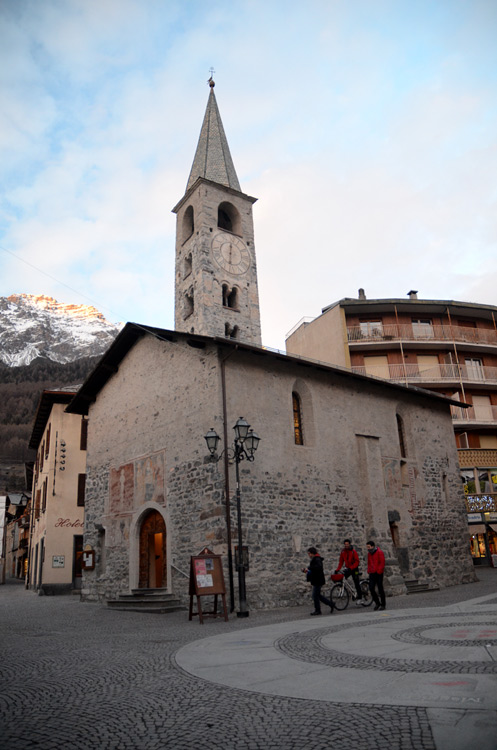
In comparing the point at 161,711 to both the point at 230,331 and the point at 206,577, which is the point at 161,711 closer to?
the point at 206,577

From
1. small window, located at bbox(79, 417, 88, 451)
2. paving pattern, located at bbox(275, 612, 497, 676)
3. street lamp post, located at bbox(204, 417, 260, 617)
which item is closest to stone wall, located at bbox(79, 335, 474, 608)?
street lamp post, located at bbox(204, 417, 260, 617)

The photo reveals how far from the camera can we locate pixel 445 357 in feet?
107

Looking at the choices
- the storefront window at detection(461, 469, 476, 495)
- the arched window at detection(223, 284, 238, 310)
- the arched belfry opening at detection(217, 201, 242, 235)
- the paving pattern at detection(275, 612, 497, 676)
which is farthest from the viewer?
the storefront window at detection(461, 469, 476, 495)

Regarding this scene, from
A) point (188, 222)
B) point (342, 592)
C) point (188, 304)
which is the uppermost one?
point (188, 222)

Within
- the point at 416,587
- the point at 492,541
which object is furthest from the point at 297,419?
the point at 492,541

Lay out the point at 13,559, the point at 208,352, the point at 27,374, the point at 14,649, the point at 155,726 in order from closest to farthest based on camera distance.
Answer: the point at 155,726, the point at 14,649, the point at 208,352, the point at 13,559, the point at 27,374

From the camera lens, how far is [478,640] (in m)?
6.50

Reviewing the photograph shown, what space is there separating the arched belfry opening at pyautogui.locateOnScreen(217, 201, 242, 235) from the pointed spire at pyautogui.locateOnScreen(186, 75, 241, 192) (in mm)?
1141

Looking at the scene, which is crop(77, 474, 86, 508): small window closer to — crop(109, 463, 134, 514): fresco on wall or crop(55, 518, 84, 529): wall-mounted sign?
crop(55, 518, 84, 529): wall-mounted sign

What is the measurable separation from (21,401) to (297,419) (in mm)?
87881

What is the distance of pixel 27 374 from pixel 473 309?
94330 mm

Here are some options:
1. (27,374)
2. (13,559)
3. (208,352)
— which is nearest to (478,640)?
(208,352)

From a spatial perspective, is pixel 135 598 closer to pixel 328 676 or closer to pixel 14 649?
pixel 14 649

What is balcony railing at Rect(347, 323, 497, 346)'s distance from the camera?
31.9m
